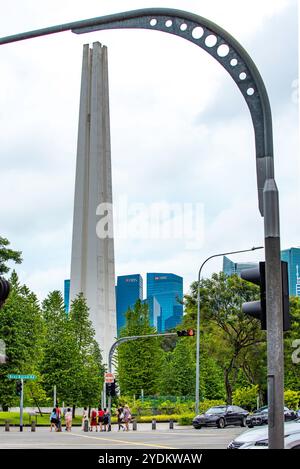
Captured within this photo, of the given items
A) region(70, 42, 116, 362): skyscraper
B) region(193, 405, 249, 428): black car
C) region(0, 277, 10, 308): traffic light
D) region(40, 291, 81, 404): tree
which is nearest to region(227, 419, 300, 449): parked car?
region(0, 277, 10, 308): traffic light

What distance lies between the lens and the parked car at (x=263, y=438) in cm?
1067

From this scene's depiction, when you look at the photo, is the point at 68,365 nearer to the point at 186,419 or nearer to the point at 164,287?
the point at 186,419

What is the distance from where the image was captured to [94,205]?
71625 mm

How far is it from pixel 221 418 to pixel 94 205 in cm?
3658

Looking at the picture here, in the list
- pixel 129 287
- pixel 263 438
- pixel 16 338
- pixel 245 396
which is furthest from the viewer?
pixel 129 287

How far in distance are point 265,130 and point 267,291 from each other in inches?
69.9

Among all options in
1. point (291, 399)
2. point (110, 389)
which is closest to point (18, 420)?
point (110, 389)

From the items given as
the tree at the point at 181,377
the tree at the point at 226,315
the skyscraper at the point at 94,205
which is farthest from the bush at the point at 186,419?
the skyscraper at the point at 94,205

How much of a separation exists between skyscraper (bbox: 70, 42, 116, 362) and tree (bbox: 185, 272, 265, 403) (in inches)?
913

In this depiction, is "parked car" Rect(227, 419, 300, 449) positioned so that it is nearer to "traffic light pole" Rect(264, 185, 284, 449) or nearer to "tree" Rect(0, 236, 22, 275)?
"traffic light pole" Rect(264, 185, 284, 449)

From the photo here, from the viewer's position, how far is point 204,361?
7131 cm
